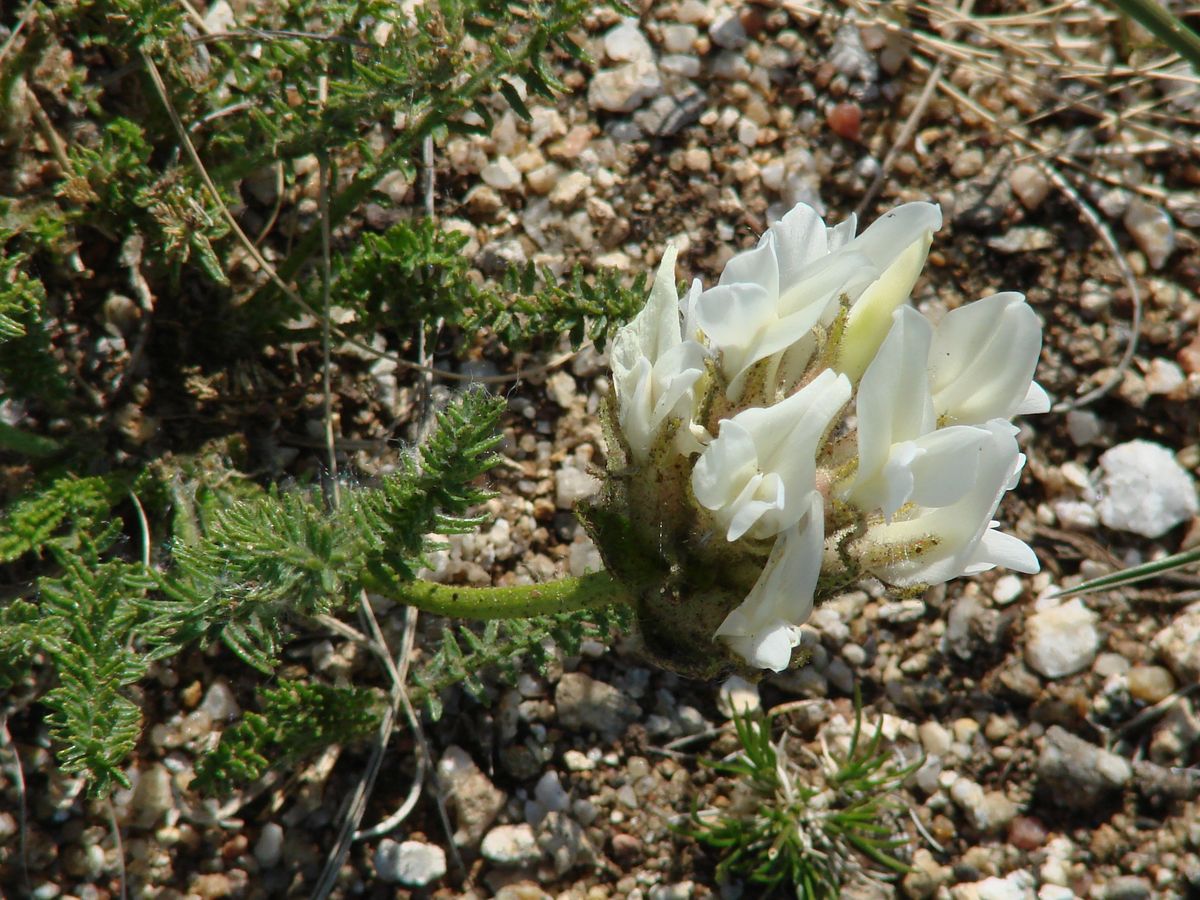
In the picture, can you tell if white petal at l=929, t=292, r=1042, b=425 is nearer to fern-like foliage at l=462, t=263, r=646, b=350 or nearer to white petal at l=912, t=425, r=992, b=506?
white petal at l=912, t=425, r=992, b=506

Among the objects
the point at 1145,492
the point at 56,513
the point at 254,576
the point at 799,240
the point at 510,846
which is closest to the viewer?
the point at 799,240

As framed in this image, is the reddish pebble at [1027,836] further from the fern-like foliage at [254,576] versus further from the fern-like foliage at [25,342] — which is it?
the fern-like foliage at [25,342]

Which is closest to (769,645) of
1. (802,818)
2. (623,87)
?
(802,818)

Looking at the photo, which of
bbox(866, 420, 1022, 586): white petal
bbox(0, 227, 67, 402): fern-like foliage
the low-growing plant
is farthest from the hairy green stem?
bbox(0, 227, 67, 402): fern-like foliage

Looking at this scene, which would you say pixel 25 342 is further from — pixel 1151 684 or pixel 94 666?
pixel 1151 684

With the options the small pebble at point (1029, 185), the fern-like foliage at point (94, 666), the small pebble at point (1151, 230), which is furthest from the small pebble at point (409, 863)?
the small pebble at point (1151, 230)
